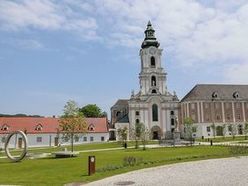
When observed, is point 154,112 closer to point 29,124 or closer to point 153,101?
point 153,101

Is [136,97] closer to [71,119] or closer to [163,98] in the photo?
[163,98]

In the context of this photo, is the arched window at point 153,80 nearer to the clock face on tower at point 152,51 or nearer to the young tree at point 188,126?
the clock face on tower at point 152,51

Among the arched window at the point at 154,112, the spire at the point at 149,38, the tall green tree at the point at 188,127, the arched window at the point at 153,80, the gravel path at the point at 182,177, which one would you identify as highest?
the spire at the point at 149,38

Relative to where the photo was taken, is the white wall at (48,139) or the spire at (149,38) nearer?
the white wall at (48,139)

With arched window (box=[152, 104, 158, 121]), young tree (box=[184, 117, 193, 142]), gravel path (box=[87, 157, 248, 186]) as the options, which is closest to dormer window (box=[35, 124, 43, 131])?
arched window (box=[152, 104, 158, 121])

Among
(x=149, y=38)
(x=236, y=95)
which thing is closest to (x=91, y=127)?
(x=149, y=38)

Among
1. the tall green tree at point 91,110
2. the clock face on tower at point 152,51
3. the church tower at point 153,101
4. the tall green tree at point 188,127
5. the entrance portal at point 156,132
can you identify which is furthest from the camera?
the tall green tree at point 91,110

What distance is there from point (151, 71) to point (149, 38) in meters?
9.69

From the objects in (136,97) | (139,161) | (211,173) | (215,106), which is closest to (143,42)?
(136,97)

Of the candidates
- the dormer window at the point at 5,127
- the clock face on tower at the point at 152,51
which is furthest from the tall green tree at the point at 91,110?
the dormer window at the point at 5,127

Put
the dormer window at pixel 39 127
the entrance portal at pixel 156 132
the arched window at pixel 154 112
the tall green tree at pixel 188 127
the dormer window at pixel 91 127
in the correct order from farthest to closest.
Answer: the arched window at pixel 154 112
the entrance portal at pixel 156 132
the dormer window at pixel 91 127
the tall green tree at pixel 188 127
the dormer window at pixel 39 127

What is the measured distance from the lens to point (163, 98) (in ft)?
278

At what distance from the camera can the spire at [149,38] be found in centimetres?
8825

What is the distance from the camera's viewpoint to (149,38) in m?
89.7
